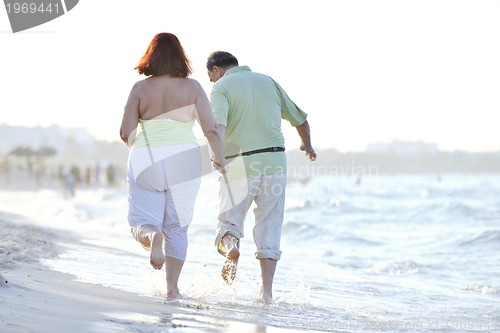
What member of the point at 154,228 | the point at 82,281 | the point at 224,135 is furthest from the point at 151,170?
the point at 82,281

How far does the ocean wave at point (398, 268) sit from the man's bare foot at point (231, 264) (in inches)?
177

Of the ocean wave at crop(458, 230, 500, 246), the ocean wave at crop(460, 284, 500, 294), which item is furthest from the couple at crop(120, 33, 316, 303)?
the ocean wave at crop(458, 230, 500, 246)

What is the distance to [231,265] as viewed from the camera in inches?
202

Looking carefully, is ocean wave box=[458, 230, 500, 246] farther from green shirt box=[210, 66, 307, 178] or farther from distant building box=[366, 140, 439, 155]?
distant building box=[366, 140, 439, 155]

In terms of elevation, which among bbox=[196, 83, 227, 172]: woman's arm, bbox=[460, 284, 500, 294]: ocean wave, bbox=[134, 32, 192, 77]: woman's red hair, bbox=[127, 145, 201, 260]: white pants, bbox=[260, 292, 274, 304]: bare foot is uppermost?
bbox=[134, 32, 192, 77]: woman's red hair

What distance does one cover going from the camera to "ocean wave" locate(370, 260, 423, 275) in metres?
9.43

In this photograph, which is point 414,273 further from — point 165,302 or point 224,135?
point 165,302

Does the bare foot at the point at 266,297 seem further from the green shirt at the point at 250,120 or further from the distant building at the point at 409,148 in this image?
the distant building at the point at 409,148

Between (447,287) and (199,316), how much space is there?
4747 mm

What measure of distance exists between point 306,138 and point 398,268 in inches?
175

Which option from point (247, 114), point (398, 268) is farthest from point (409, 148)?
point (247, 114)

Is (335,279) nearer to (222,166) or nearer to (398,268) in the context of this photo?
(398,268)

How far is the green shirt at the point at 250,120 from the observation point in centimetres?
528

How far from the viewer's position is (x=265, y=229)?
5.36 m
